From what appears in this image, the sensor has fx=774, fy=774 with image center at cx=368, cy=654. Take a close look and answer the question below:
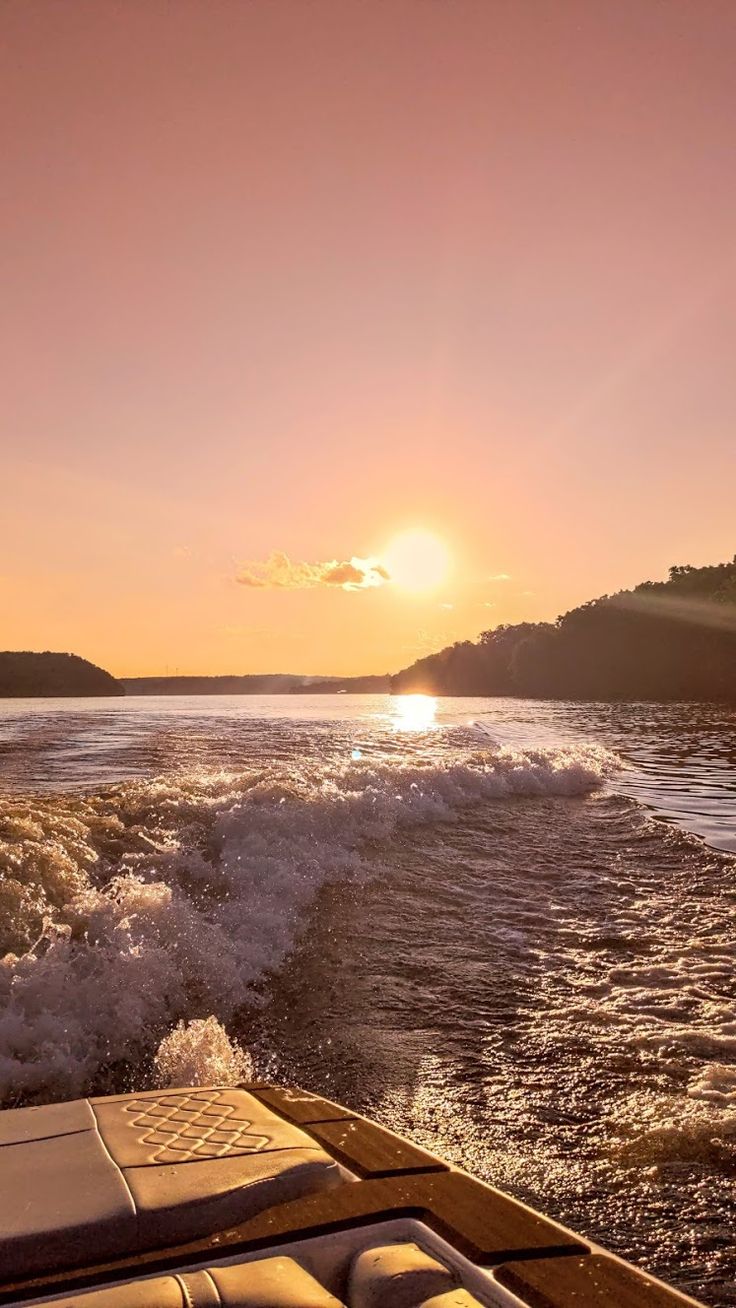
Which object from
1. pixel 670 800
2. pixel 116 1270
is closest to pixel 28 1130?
pixel 116 1270

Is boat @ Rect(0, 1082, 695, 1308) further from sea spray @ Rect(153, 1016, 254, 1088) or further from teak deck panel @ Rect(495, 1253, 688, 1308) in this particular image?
sea spray @ Rect(153, 1016, 254, 1088)

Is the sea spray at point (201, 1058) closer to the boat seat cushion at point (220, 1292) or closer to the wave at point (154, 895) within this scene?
the wave at point (154, 895)

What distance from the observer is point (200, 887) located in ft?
26.9

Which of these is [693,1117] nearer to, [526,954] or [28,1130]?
[526,954]

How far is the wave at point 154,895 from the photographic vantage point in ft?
16.7

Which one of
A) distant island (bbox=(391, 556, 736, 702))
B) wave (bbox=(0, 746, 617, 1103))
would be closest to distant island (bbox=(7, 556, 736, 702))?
distant island (bbox=(391, 556, 736, 702))

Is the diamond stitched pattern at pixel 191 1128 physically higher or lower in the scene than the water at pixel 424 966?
higher

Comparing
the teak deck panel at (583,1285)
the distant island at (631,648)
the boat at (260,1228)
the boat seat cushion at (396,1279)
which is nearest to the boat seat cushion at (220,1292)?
the boat at (260,1228)

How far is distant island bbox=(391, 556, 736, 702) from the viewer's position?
100 m

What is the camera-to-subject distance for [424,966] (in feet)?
21.3

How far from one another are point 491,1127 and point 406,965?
8.16 feet

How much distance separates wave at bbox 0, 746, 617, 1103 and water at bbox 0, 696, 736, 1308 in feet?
0.08

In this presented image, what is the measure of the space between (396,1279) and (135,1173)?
0.85 metres

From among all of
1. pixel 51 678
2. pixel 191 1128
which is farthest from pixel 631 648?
pixel 191 1128
